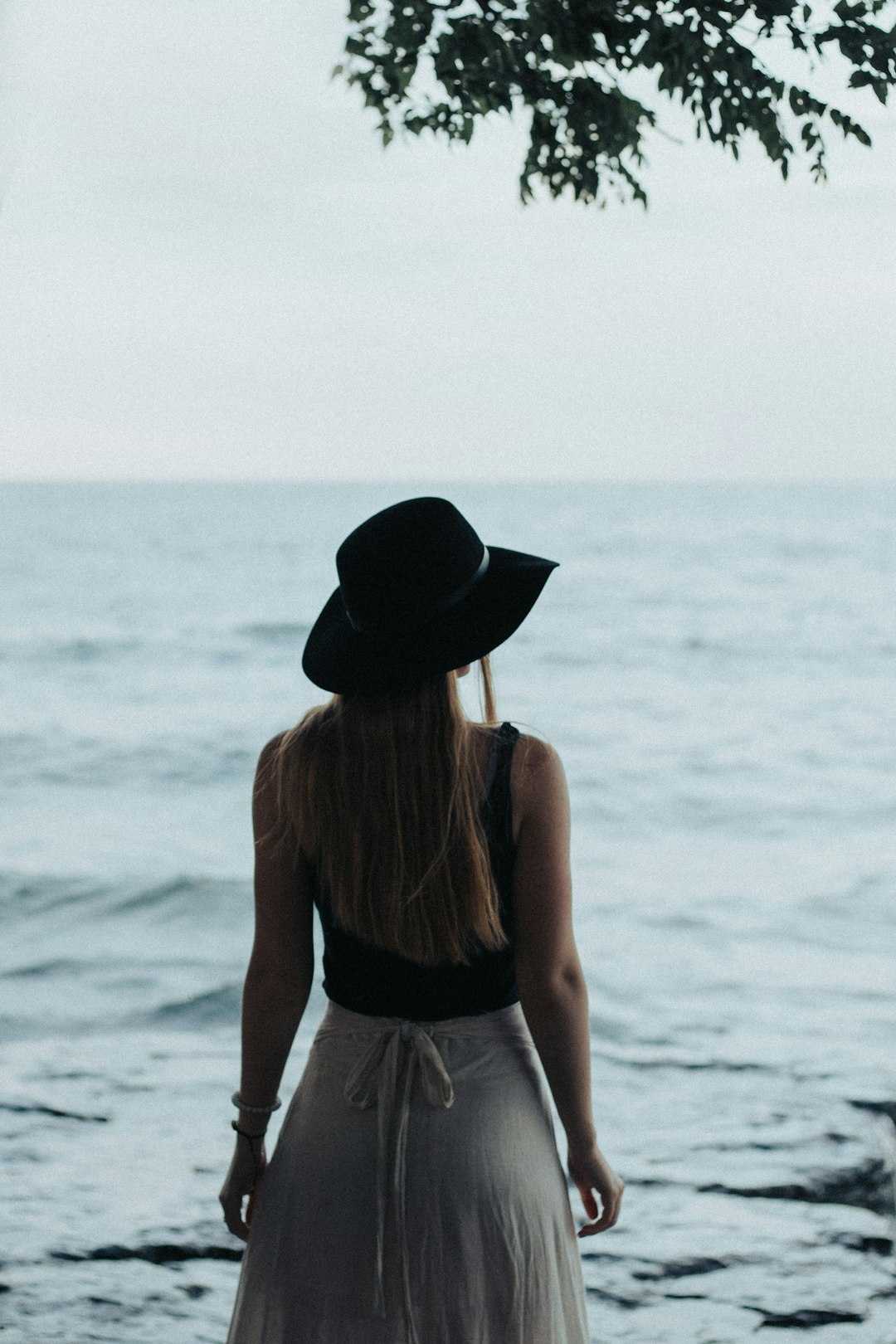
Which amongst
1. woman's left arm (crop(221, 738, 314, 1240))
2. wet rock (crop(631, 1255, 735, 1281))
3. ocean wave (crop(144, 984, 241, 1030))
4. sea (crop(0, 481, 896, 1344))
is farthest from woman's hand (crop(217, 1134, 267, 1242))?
ocean wave (crop(144, 984, 241, 1030))

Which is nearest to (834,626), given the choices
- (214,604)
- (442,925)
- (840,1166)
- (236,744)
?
(214,604)

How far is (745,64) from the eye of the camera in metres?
2.71

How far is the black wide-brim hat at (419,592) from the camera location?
5.37 feet

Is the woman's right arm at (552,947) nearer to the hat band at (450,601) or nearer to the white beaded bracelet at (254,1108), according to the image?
the hat band at (450,601)

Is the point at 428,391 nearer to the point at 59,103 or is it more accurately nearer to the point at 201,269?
the point at 201,269

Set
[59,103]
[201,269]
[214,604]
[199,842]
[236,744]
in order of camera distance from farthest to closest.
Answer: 1. [201,269]
2. [59,103]
3. [214,604]
4. [236,744]
5. [199,842]

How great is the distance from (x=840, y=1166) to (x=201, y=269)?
48.8 m

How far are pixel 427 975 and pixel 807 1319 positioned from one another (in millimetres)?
1940

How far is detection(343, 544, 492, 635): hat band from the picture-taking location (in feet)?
5.49

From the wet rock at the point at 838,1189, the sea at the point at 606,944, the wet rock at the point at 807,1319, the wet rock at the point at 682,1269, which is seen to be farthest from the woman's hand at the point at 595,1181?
the wet rock at the point at 838,1189

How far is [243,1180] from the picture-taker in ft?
6.01

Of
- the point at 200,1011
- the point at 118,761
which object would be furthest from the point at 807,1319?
the point at 118,761

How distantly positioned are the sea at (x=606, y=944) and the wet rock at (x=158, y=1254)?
11mm

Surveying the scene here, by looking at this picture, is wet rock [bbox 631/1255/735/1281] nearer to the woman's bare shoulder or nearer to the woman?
the woman
